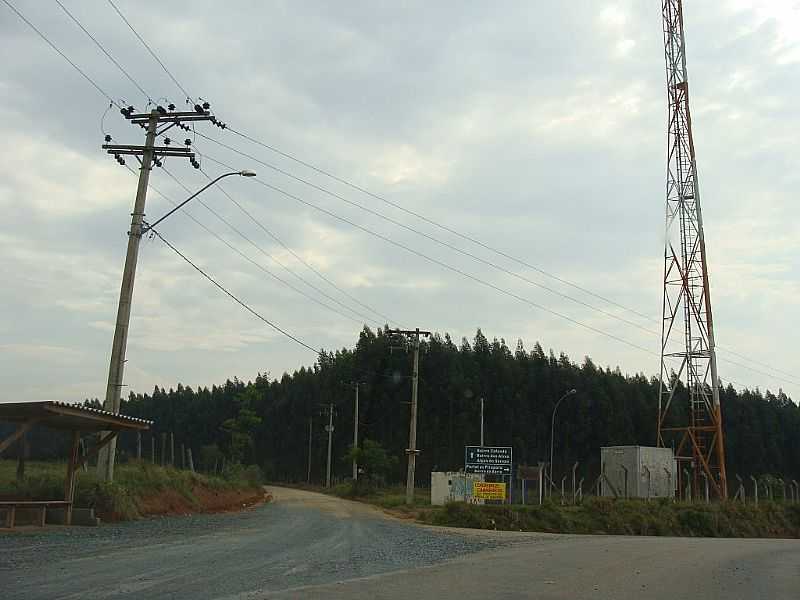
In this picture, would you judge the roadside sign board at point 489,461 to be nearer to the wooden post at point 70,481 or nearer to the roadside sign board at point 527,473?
the roadside sign board at point 527,473

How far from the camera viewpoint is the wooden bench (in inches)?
739

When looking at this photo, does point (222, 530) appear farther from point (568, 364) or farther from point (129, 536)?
point (568, 364)

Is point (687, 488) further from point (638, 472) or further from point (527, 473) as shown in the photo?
point (527, 473)

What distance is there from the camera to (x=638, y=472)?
43.8 meters

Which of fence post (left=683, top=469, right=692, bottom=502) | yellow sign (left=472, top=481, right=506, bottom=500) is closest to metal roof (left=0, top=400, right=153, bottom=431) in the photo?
yellow sign (left=472, top=481, right=506, bottom=500)

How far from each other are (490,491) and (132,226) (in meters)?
19.9

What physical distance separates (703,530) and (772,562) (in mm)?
23232

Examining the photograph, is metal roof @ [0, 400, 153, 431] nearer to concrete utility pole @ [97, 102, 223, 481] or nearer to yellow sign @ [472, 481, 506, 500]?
concrete utility pole @ [97, 102, 223, 481]

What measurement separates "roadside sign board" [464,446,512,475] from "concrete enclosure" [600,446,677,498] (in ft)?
29.0

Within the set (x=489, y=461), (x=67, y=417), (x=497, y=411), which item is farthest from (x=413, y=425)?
(x=497, y=411)

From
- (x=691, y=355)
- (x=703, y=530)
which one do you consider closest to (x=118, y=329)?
(x=703, y=530)

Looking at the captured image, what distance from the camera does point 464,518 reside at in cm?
3288

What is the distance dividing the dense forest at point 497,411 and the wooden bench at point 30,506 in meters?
60.4

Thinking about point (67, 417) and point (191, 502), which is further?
point (191, 502)
